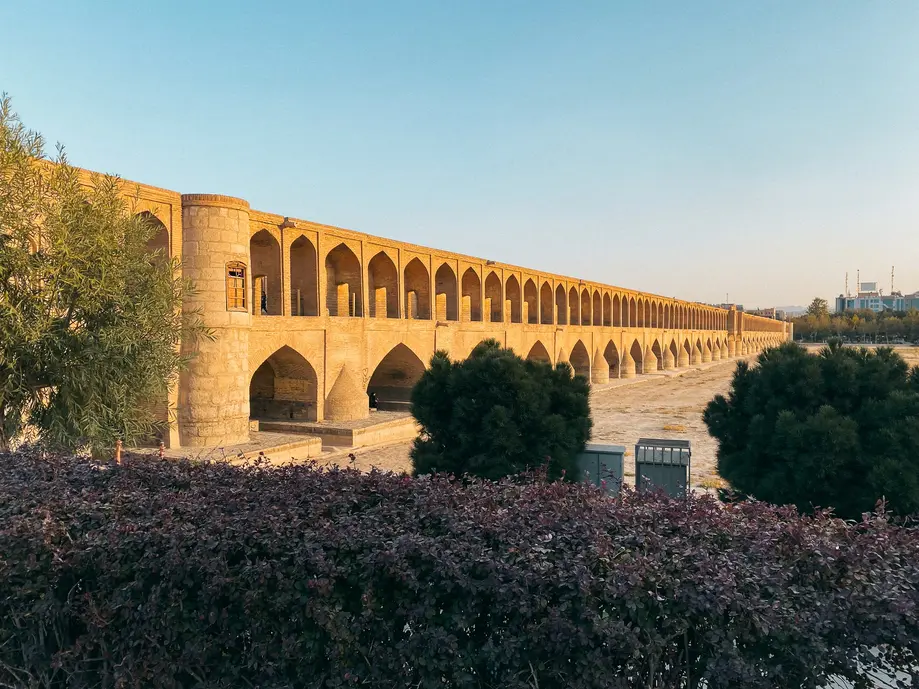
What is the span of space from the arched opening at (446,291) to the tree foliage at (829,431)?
53.5ft

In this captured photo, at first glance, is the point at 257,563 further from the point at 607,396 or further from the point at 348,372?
the point at 607,396

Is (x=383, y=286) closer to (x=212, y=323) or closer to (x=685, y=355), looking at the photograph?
(x=212, y=323)

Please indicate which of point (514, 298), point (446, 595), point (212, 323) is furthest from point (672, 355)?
point (446, 595)

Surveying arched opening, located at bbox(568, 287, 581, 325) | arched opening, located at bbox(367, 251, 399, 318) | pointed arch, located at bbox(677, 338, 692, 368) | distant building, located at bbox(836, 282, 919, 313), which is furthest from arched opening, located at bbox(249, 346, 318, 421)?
distant building, located at bbox(836, 282, 919, 313)

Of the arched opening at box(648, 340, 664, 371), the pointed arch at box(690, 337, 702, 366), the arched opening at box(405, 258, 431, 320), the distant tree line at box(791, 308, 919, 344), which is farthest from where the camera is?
the distant tree line at box(791, 308, 919, 344)

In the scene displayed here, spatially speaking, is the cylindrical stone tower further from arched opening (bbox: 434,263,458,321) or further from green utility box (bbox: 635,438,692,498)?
arched opening (bbox: 434,263,458,321)

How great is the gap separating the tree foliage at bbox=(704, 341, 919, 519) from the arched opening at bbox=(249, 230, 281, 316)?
11753mm

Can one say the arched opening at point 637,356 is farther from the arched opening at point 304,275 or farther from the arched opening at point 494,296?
Answer: the arched opening at point 304,275

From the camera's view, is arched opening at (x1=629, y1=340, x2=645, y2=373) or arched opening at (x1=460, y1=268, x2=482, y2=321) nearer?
arched opening at (x1=460, y1=268, x2=482, y2=321)

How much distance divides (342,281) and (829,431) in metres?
15.4

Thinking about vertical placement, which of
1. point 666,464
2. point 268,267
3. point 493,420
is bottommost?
point 666,464

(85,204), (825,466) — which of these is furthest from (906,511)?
(85,204)

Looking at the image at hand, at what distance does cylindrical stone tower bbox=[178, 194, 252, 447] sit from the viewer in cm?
1307

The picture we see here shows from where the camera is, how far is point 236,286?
1379cm
